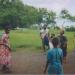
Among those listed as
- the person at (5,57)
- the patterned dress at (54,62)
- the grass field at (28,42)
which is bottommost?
the grass field at (28,42)

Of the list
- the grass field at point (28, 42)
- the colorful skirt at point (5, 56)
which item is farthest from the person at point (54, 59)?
the grass field at point (28, 42)

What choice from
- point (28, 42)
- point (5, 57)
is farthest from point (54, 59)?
point (28, 42)

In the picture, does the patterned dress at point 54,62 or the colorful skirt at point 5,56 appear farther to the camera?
the colorful skirt at point 5,56

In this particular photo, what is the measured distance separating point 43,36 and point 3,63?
10.4m

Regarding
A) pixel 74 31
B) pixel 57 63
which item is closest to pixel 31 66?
pixel 57 63

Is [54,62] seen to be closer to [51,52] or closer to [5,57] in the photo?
[51,52]

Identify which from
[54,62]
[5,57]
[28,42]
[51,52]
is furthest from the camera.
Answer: [28,42]

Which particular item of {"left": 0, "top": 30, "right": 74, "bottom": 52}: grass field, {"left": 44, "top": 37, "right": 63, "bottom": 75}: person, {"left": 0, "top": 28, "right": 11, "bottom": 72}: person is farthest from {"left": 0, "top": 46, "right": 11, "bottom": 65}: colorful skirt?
{"left": 0, "top": 30, "right": 74, "bottom": 52}: grass field

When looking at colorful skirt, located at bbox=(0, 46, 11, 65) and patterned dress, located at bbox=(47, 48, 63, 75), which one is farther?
colorful skirt, located at bbox=(0, 46, 11, 65)

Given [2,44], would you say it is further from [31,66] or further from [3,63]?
[31,66]

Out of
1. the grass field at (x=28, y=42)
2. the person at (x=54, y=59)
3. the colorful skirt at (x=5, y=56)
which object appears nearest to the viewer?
the person at (x=54, y=59)

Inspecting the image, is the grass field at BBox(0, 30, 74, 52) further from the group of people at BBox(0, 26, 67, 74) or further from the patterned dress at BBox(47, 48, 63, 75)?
the patterned dress at BBox(47, 48, 63, 75)

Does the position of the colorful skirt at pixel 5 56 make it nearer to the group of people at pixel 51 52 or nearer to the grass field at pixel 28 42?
the group of people at pixel 51 52

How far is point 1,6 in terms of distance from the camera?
3416cm
